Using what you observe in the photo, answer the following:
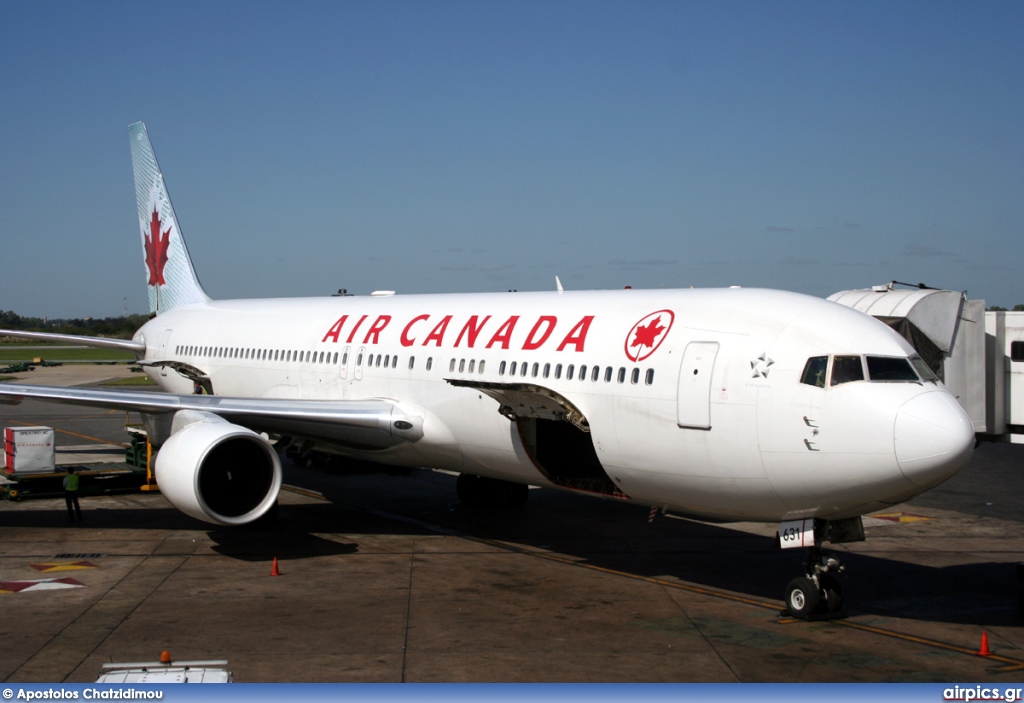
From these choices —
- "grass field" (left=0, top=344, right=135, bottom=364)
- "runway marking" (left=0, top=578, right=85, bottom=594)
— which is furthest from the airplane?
"grass field" (left=0, top=344, right=135, bottom=364)

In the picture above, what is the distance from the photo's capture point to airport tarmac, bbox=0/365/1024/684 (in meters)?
10.8

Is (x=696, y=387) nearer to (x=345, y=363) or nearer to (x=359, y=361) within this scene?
(x=359, y=361)

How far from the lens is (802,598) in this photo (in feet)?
40.9

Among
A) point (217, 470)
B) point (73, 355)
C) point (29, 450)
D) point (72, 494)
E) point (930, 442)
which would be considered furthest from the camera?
→ point (73, 355)

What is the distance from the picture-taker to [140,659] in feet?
35.2

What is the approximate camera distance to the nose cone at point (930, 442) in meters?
10.7

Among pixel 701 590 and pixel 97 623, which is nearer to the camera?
pixel 97 623

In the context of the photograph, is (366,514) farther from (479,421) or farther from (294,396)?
(479,421)

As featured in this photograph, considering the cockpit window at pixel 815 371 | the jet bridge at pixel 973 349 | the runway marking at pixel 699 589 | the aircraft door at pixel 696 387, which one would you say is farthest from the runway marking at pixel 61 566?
the jet bridge at pixel 973 349

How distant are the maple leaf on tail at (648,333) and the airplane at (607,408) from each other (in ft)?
0.09

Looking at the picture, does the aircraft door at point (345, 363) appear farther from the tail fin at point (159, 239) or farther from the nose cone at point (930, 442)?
the nose cone at point (930, 442)

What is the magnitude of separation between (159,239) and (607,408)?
1963 centimetres

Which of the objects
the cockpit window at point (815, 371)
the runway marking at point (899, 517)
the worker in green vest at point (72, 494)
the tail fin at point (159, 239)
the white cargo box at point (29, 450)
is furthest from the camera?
the tail fin at point (159, 239)

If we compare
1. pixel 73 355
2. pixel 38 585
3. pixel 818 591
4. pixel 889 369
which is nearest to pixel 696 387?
pixel 889 369
